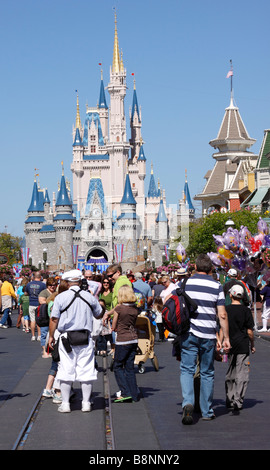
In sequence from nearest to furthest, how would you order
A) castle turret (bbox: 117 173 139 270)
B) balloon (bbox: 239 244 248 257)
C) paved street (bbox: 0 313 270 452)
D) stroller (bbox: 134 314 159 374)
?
paved street (bbox: 0 313 270 452), stroller (bbox: 134 314 159 374), balloon (bbox: 239 244 248 257), castle turret (bbox: 117 173 139 270)

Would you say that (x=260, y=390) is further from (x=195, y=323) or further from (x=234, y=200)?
(x=234, y=200)

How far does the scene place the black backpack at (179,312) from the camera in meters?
8.55

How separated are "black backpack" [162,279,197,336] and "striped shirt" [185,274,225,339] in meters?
0.10

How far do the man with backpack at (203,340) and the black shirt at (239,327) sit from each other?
58cm

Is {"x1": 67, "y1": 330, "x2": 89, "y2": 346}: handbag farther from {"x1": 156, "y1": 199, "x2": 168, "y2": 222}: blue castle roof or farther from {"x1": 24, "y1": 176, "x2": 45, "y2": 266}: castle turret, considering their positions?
{"x1": 156, "y1": 199, "x2": 168, "y2": 222}: blue castle roof

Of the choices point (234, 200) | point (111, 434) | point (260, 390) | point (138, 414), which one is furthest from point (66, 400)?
point (234, 200)

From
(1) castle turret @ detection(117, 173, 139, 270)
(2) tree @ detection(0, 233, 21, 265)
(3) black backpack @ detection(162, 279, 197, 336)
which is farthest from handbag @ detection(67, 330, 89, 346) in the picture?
(1) castle turret @ detection(117, 173, 139, 270)

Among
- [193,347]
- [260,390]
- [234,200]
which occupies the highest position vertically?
[234,200]

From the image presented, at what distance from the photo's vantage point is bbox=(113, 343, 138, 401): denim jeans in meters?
10.2

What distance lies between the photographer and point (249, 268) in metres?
21.5

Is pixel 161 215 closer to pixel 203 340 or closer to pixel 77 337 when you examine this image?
pixel 77 337

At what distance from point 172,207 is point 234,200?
77.4 meters

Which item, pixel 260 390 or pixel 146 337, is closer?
pixel 260 390

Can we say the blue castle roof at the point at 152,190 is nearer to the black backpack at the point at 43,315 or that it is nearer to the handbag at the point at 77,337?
the black backpack at the point at 43,315
